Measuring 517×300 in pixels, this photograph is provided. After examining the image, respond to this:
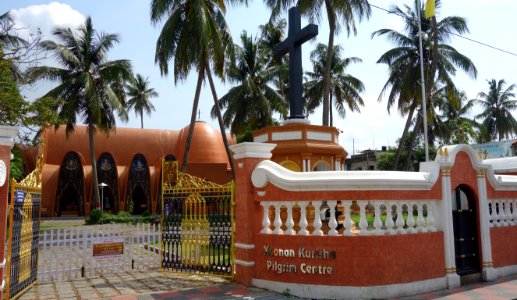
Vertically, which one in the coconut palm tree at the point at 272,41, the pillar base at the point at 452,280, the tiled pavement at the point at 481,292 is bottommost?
the tiled pavement at the point at 481,292

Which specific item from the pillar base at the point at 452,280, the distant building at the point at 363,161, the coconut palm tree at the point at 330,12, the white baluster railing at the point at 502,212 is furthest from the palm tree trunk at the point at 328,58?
the distant building at the point at 363,161

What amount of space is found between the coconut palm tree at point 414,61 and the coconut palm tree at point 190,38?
11472 mm

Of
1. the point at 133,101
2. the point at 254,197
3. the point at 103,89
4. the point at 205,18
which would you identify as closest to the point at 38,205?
the point at 254,197

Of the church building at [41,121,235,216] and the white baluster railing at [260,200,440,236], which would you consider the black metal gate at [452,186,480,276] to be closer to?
the white baluster railing at [260,200,440,236]

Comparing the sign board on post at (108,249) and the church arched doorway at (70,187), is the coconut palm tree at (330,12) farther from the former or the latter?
the church arched doorway at (70,187)

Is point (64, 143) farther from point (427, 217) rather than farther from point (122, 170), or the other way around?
point (427, 217)

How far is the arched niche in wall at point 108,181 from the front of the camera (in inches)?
1289

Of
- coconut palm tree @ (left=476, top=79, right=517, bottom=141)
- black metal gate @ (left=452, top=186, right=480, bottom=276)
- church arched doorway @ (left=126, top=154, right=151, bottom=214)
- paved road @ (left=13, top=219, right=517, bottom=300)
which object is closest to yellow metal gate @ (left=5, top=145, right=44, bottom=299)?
paved road @ (left=13, top=219, right=517, bottom=300)

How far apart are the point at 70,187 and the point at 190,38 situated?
1924cm

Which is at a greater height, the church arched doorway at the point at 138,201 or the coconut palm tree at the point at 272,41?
the coconut palm tree at the point at 272,41

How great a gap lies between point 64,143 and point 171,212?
26993 mm

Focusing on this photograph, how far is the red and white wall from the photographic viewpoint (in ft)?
23.1

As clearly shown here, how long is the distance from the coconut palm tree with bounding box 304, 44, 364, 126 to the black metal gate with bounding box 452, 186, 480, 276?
2200 centimetres

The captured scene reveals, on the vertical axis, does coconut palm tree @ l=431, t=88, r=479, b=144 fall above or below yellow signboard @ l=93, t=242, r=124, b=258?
above
